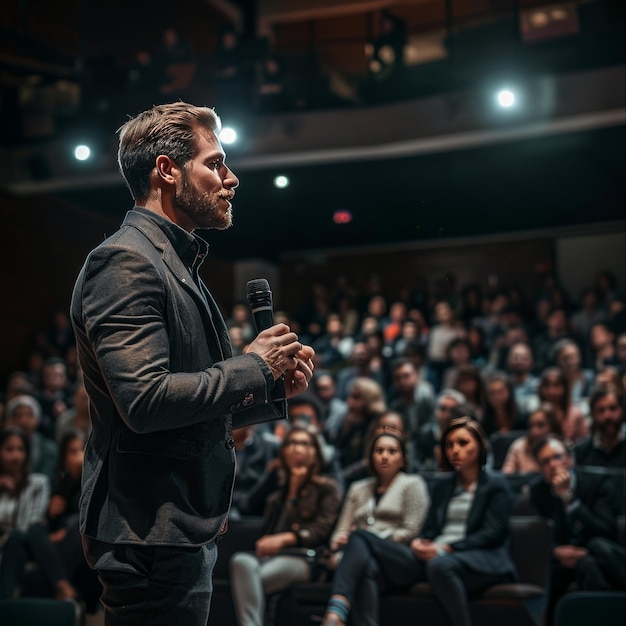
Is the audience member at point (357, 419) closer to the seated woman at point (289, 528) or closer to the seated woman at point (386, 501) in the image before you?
the seated woman at point (289, 528)

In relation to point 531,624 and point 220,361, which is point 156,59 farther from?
point 220,361

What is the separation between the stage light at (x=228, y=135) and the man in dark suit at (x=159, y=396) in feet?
17.0

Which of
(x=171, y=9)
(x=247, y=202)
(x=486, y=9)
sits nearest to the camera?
(x=486, y=9)

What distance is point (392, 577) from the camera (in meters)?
3.05

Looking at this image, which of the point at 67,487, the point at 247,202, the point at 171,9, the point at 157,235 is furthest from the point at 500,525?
the point at 171,9

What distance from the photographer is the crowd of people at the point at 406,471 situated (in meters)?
3.01

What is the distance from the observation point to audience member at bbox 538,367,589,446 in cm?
417

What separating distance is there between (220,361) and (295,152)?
19.9 ft

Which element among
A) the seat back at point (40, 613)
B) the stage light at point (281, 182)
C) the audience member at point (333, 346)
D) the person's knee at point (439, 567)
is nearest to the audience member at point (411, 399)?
the audience member at point (333, 346)

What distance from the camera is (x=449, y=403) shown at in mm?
4184

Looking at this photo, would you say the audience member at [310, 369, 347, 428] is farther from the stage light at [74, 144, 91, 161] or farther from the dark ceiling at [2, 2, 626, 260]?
the stage light at [74, 144, 91, 161]

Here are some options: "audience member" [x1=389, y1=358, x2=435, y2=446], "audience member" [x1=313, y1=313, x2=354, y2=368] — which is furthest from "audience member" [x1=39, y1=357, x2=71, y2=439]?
"audience member" [x1=389, y1=358, x2=435, y2=446]

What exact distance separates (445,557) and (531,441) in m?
0.99

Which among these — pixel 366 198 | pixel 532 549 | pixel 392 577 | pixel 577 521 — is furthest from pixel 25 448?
pixel 366 198
